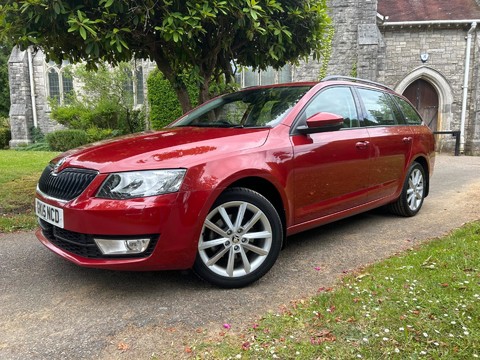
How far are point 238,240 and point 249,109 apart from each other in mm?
1461

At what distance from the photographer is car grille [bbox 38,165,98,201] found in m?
2.76

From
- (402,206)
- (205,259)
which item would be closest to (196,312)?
(205,259)

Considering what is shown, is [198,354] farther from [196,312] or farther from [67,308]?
[67,308]

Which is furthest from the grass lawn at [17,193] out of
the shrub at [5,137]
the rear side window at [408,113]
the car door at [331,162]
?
the shrub at [5,137]

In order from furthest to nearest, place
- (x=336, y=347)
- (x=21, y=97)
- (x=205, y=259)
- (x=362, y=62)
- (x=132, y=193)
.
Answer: (x=21, y=97)
(x=362, y=62)
(x=205, y=259)
(x=132, y=193)
(x=336, y=347)

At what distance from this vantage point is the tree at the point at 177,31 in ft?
14.7

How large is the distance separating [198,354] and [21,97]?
19457 mm

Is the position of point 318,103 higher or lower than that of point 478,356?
higher

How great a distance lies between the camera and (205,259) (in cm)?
290

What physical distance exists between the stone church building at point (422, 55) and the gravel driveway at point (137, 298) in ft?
42.2

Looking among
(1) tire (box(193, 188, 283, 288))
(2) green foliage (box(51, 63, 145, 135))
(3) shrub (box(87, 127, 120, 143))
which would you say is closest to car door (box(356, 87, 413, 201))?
(1) tire (box(193, 188, 283, 288))

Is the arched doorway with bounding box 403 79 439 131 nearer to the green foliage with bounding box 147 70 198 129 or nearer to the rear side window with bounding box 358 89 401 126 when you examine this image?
the green foliage with bounding box 147 70 198 129

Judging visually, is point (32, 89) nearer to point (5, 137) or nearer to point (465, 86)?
point (5, 137)

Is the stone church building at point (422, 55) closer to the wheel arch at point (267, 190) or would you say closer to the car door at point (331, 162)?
the car door at point (331, 162)
